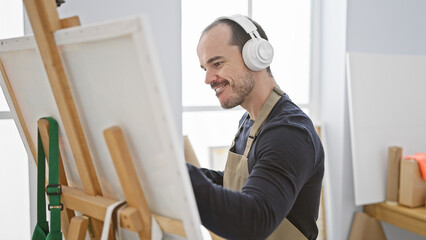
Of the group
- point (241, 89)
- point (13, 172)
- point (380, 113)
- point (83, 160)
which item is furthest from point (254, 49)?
point (380, 113)

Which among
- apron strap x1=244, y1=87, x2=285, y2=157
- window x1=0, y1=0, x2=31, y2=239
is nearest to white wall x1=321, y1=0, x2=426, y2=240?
apron strap x1=244, y1=87, x2=285, y2=157

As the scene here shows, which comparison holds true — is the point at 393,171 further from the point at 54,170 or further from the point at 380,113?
the point at 54,170

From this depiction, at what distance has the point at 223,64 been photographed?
3.95 feet

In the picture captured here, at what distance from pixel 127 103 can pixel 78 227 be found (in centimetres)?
35

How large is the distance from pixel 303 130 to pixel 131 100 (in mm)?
492

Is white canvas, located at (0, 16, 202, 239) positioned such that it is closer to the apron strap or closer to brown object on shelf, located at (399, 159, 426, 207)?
the apron strap

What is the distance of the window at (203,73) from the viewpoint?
6.60ft

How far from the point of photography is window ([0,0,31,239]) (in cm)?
155

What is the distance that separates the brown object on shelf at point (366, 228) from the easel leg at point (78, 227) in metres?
1.84

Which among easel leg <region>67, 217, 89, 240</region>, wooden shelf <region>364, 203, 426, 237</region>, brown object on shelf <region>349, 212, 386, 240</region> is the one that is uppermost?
easel leg <region>67, 217, 89, 240</region>

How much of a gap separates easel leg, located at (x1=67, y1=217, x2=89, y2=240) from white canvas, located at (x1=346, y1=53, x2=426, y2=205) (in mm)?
1640

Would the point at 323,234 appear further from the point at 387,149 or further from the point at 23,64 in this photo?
the point at 23,64

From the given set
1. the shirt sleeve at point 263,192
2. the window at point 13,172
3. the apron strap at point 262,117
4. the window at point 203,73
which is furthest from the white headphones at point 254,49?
the window at point 13,172

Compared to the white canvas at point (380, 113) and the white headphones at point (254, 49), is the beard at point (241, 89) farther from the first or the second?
the white canvas at point (380, 113)
